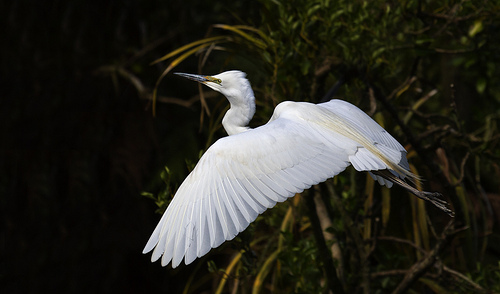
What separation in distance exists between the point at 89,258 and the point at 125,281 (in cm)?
29

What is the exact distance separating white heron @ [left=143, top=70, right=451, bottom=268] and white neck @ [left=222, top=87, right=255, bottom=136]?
0.42 feet

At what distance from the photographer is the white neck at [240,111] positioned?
5.49 ft

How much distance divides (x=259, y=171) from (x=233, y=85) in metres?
0.42

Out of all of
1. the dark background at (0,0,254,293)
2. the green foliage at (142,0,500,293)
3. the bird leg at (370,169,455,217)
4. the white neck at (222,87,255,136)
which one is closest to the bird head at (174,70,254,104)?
the white neck at (222,87,255,136)

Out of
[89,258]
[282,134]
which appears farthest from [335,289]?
[89,258]

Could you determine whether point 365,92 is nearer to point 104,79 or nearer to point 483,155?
point 483,155

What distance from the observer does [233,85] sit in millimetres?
1688

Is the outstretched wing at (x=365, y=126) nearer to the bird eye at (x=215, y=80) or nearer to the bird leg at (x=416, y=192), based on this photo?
the bird leg at (x=416, y=192)

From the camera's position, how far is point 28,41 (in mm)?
3174

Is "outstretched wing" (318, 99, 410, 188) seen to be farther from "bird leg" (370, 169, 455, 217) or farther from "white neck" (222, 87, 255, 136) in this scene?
"white neck" (222, 87, 255, 136)

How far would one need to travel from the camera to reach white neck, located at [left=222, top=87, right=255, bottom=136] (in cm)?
167

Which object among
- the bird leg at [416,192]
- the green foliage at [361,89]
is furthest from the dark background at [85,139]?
the bird leg at [416,192]

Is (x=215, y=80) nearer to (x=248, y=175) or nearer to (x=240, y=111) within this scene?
(x=240, y=111)

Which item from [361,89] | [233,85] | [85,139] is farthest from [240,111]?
[85,139]
